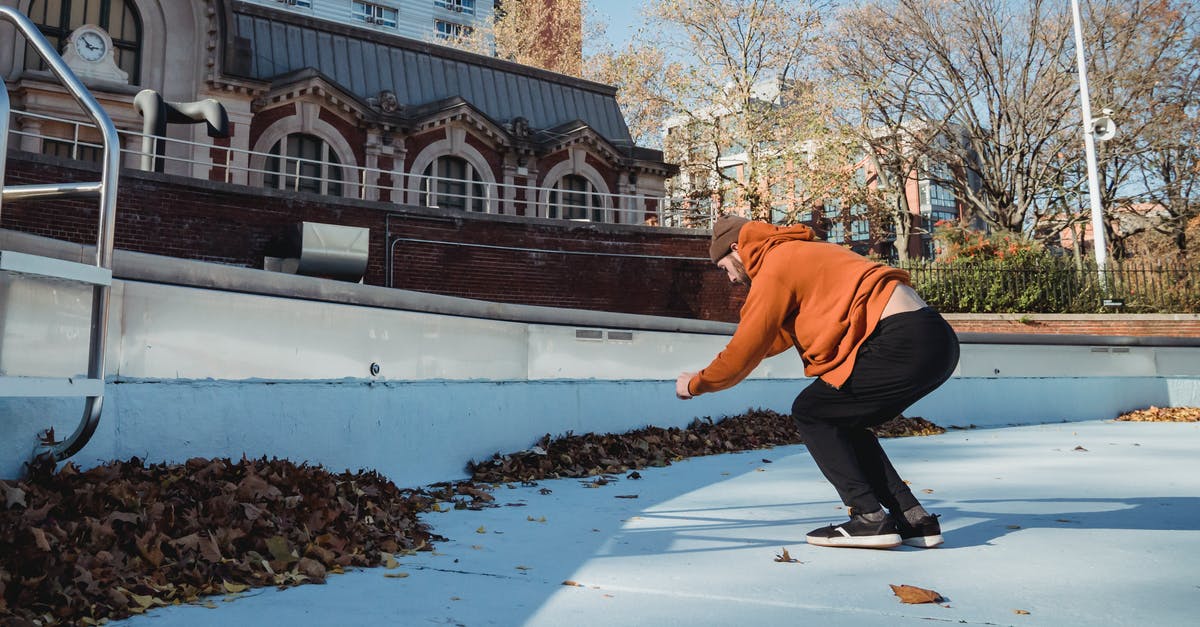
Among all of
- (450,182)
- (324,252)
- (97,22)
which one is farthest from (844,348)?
(450,182)

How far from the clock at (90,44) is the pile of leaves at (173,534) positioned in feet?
64.2

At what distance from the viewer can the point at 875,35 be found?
32.4 m

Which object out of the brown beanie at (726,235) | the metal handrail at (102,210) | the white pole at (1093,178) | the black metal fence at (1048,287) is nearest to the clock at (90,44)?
the metal handrail at (102,210)

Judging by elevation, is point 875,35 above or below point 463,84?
above

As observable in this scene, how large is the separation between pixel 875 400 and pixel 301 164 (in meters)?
22.4

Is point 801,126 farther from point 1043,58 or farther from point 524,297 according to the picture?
point 524,297

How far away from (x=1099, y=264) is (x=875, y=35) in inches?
588

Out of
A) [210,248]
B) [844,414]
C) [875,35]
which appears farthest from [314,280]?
[875,35]

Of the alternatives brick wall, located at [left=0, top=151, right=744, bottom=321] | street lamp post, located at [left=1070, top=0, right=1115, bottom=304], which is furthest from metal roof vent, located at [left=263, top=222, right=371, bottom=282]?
street lamp post, located at [left=1070, top=0, right=1115, bottom=304]

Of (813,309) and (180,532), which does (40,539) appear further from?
(813,309)

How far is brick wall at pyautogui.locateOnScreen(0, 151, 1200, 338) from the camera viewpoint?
15.4 m

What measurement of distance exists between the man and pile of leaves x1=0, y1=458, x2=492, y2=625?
1.77 m

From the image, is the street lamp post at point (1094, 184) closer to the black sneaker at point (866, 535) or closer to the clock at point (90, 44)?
the black sneaker at point (866, 535)

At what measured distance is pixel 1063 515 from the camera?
4844 mm
